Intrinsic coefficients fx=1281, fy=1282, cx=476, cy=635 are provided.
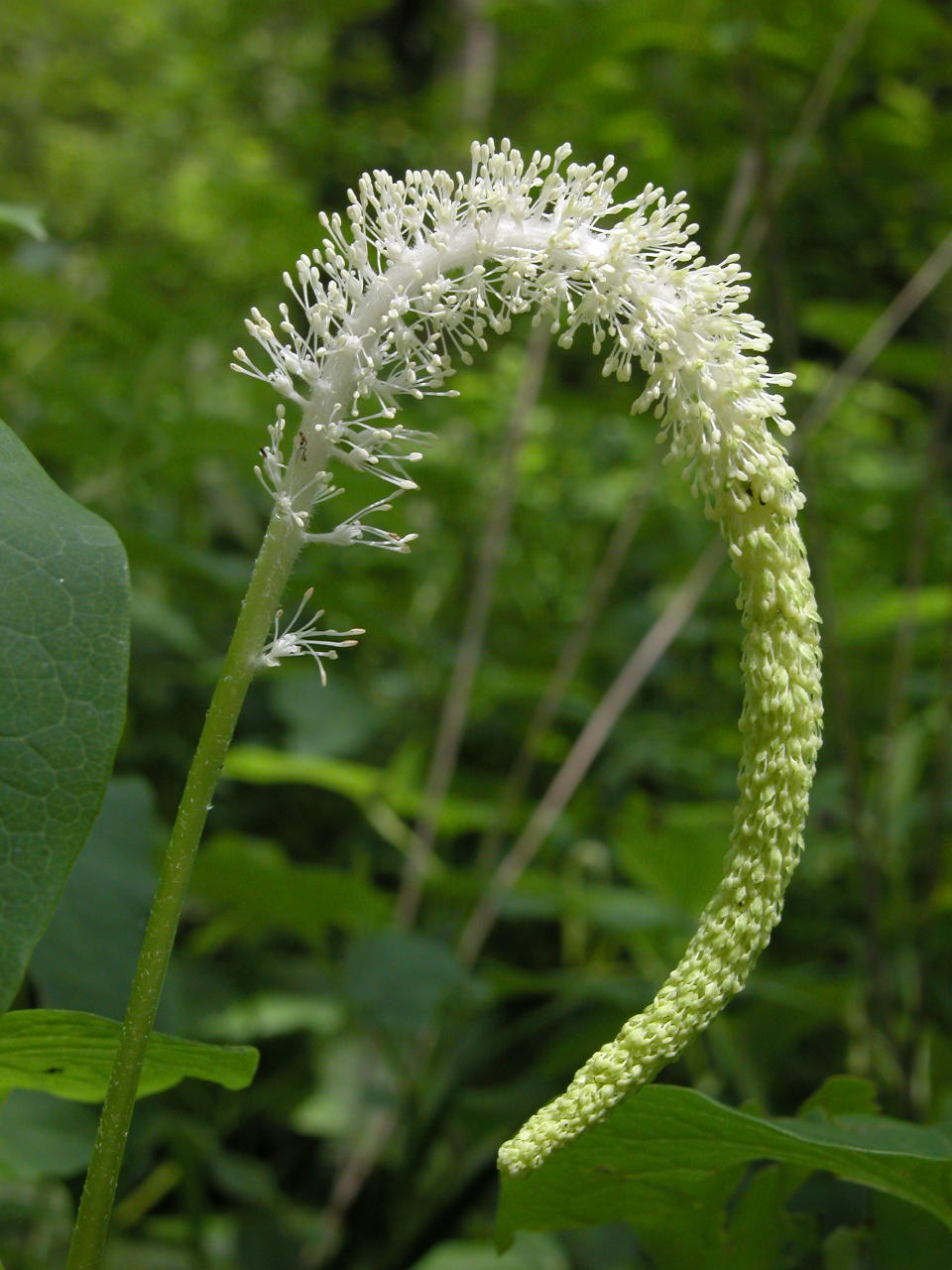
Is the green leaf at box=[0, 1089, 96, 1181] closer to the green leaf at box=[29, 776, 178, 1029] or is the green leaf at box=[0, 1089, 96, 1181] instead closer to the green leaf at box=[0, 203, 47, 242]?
the green leaf at box=[29, 776, 178, 1029]

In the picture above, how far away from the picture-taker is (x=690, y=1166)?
67 cm

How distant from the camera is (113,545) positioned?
583 mm

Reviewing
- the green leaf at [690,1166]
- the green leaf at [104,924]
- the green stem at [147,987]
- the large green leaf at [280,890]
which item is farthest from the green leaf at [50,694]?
the large green leaf at [280,890]

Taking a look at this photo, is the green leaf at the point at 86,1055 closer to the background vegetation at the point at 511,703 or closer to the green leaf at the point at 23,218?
the background vegetation at the point at 511,703

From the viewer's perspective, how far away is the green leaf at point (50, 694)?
0.53 m

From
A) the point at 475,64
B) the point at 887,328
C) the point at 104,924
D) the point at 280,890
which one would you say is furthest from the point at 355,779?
the point at 475,64

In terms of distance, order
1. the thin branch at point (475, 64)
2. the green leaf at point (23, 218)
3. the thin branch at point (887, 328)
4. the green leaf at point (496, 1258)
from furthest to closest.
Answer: the thin branch at point (475, 64) → the thin branch at point (887, 328) → the green leaf at point (496, 1258) → the green leaf at point (23, 218)

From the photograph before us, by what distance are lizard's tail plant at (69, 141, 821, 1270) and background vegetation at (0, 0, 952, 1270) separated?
0.38 meters

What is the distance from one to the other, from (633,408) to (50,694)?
0.95ft

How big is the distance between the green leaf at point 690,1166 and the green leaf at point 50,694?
25cm

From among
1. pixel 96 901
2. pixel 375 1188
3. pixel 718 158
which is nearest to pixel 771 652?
pixel 96 901

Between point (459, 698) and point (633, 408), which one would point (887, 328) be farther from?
point (633, 408)

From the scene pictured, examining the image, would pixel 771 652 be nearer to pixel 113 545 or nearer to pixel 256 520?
pixel 113 545

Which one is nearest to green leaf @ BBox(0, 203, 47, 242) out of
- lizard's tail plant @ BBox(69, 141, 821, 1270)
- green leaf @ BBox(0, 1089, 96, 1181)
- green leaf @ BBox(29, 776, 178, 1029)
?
lizard's tail plant @ BBox(69, 141, 821, 1270)
